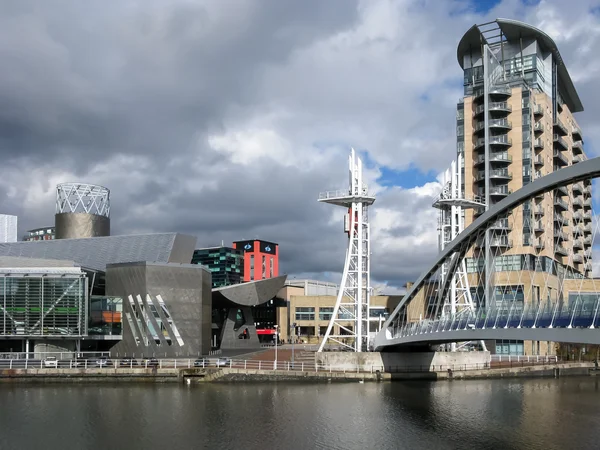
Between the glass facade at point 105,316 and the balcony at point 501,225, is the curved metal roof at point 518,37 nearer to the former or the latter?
the balcony at point 501,225

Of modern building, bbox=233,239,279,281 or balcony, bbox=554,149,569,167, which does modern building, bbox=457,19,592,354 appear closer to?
balcony, bbox=554,149,569,167

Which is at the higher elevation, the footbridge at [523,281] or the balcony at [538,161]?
the balcony at [538,161]

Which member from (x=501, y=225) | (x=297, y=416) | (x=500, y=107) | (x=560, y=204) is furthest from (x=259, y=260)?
(x=297, y=416)

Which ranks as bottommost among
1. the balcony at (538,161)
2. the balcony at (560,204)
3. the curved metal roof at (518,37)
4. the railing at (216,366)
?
the railing at (216,366)

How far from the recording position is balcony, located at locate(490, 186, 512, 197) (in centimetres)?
8381

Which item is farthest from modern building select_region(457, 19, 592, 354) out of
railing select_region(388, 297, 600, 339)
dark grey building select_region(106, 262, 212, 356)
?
railing select_region(388, 297, 600, 339)

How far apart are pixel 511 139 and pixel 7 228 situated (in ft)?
227

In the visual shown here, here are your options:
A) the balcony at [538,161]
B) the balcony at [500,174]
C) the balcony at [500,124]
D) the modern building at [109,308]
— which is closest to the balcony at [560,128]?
the balcony at [538,161]

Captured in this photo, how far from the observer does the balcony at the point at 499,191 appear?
8381 centimetres

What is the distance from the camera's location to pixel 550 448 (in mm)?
32844

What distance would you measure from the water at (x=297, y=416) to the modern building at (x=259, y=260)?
411 ft

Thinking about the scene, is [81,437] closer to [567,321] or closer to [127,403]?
[127,403]

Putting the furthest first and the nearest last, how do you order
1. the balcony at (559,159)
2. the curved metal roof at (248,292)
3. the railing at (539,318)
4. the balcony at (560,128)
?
the balcony at (559,159)
the balcony at (560,128)
the curved metal roof at (248,292)
the railing at (539,318)

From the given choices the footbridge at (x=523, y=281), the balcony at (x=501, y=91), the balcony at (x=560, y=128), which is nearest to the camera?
the footbridge at (x=523, y=281)
